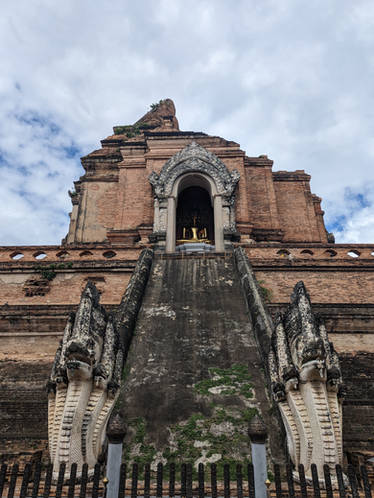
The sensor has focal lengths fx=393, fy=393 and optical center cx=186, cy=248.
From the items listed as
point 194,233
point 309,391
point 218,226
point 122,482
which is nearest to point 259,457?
point 122,482

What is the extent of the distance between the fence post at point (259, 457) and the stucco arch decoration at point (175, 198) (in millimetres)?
10764

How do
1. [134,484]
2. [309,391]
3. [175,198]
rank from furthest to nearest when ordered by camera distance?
[175,198], [309,391], [134,484]

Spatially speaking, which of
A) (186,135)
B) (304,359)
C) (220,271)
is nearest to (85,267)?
(220,271)

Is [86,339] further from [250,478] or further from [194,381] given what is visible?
[250,478]

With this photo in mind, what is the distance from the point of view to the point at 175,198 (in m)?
15.5

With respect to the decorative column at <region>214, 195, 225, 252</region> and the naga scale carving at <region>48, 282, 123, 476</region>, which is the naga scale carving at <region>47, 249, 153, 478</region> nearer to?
the naga scale carving at <region>48, 282, 123, 476</region>

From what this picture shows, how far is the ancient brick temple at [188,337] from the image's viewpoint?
17.1ft

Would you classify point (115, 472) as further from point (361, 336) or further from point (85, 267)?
point (85, 267)

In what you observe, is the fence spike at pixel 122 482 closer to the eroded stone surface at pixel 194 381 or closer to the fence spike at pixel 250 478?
the fence spike at pixel 250 478

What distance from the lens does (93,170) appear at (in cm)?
2031

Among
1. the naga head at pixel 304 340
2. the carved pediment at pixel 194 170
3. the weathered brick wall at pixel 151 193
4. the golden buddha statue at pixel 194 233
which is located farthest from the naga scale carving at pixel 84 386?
the golden buddha statue at pixel 194 233

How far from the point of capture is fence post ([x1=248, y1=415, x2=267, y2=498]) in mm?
3322

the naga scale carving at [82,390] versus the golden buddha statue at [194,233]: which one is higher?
the golden buddha statue at [194,233]

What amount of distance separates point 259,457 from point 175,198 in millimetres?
12699
